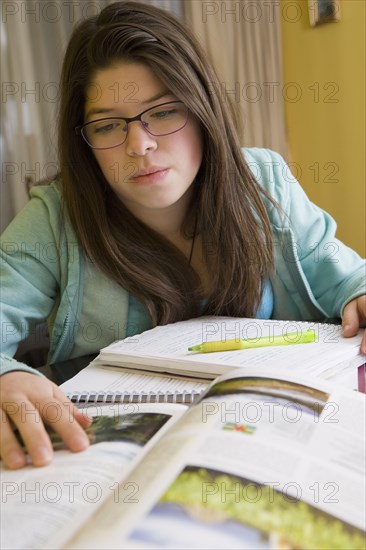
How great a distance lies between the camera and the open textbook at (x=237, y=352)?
2.54 ft

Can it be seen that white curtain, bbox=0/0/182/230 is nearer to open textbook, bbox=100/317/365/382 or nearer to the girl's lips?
the girl's lips

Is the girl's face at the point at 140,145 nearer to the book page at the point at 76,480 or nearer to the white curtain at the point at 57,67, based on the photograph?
the book page at the point at 76,480

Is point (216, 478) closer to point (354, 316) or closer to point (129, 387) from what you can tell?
point (129, 387)

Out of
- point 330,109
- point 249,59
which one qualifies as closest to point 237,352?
point 330,109

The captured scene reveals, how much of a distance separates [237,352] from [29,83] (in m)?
2.07

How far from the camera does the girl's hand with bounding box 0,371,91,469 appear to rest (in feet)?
1.88

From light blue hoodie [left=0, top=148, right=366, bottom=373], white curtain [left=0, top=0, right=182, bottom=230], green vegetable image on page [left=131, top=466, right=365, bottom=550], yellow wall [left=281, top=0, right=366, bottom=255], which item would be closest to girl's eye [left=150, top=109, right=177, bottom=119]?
light blue hoodie [left=0, top=148, right=366, bottom=373]

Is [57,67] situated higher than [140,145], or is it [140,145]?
[57,67]

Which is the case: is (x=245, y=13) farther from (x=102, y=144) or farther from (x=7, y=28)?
(x=102, y=144)

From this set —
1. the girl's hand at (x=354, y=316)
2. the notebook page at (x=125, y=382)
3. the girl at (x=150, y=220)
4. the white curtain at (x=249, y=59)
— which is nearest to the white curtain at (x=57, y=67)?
the white curtain at (x=249, y=59)

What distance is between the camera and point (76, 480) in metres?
0.52

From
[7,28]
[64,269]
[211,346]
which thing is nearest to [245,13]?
[7,28]

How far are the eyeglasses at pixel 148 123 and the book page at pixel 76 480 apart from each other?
0.58 m

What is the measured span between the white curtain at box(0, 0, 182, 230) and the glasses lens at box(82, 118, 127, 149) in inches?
57.6
